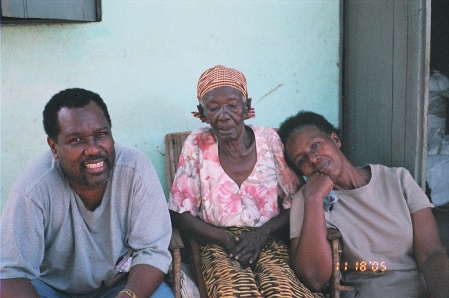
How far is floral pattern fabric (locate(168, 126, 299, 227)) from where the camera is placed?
3.28 metres

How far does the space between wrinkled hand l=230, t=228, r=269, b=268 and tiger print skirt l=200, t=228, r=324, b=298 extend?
0.03 meters

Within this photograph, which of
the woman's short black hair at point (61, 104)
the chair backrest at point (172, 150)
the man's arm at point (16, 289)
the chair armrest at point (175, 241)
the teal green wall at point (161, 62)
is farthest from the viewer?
the chair backrest at point (172, 150)

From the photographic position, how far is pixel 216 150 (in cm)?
336

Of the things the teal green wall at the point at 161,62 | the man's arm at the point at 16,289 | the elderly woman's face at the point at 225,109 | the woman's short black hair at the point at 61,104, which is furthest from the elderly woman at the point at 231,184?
the man's arm at the point at 16,289

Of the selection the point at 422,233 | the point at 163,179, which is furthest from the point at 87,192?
the point at 422,233

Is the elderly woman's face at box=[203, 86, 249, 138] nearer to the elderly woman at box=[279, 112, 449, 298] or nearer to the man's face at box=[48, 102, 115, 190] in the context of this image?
the elderly woman at box=[279, 112, 449, 298]

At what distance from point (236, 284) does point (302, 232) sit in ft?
1.48

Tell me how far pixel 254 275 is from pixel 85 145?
43.6 inches

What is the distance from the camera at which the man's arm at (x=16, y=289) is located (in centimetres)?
248

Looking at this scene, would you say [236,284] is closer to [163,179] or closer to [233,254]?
[233,254]

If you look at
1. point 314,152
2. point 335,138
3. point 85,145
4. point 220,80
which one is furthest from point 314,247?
point 85,145

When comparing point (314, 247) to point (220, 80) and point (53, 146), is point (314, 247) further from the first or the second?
point (53, 146)

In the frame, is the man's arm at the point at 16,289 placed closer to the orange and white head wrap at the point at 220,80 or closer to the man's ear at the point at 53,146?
the man's ear at the point at 53,146

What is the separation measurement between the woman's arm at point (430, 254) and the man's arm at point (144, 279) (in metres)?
1.29
